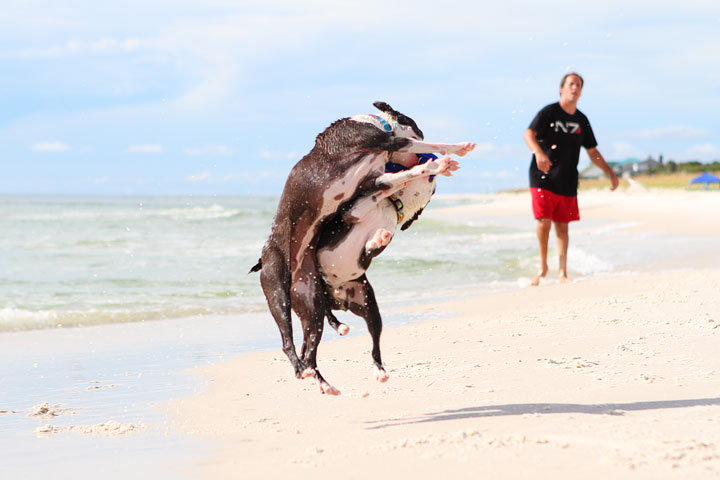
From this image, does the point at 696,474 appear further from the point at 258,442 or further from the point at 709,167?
the point at 709,167

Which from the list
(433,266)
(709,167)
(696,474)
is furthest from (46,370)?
(709,167)

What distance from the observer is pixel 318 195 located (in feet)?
13.0

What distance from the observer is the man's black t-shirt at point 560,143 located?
31.0 feet

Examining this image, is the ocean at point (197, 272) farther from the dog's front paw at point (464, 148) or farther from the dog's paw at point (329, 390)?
the dog's front paw at point (464, 148)

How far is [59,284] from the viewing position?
480 inches

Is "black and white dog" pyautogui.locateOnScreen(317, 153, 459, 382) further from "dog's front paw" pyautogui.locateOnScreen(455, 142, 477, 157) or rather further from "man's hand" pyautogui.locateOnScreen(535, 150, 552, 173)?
"man's hand" pyautogui.locateOnScreen(535, 150, 552, 173)

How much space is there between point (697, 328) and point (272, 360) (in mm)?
3428

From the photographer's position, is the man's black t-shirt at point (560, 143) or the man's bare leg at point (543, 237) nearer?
the man's black t-shirt at point (560, 143)

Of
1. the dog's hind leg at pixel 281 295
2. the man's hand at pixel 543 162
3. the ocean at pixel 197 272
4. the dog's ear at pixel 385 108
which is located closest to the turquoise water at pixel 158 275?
the ocean at pixel 197 272

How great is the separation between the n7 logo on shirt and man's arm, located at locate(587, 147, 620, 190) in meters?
0.41

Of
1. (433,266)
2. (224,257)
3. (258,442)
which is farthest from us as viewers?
(224,257)

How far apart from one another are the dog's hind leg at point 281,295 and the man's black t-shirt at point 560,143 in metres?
6.11

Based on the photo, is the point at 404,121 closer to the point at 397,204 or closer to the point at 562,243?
the point at 397,204

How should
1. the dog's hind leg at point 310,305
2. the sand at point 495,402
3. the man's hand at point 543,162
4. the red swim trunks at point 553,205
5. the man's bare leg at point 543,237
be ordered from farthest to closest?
1. the man's bare leg at point 543,237
2. the red swim trunks at point 553,205
3. the man's hand at point 543,162
4. the dog's hind leg at point 310,305
5. the sand at point 495,402
